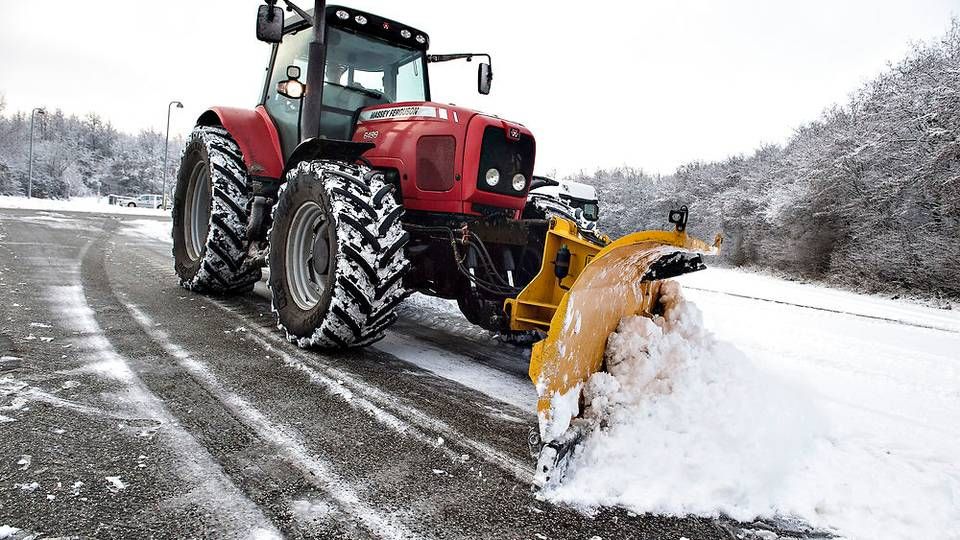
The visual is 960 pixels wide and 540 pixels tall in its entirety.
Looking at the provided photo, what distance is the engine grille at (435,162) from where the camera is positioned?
167 inches

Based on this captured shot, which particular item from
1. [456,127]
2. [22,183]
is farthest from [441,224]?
[22,183]

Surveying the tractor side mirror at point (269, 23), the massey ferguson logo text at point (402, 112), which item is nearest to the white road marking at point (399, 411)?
the massey ferguson logo text at point (402, 112)

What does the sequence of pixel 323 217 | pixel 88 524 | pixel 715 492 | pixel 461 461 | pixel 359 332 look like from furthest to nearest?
pixel 323 217 → pixel 359 332 → pixel 461 461 → pixel 715 492 → pixel 88 524

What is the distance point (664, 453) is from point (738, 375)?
3.06ft

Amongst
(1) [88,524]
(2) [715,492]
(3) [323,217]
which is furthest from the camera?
(3) [323,217]

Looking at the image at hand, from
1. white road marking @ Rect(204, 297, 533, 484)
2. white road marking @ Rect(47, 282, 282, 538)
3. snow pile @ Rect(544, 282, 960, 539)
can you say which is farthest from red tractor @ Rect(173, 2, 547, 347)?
snow pile @ Rect(544, 282, 960, 539)

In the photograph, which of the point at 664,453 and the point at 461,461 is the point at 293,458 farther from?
the point at 664,453

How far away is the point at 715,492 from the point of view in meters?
2.25

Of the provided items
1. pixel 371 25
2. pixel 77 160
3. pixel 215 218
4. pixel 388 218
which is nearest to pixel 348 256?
pixel 388 218

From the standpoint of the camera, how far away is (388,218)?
366 cm

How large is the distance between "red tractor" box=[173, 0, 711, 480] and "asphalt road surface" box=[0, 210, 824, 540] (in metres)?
0.34

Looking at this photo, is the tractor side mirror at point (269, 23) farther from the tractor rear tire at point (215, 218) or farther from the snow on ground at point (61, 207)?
the snow on ground at point (61, 207)

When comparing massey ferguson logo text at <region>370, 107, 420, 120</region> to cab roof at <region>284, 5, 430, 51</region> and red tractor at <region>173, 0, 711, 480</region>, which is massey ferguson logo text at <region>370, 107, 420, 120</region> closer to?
red tractor at <region>173, 0, 711, 480</region>

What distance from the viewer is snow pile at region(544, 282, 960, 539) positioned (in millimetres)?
2193
